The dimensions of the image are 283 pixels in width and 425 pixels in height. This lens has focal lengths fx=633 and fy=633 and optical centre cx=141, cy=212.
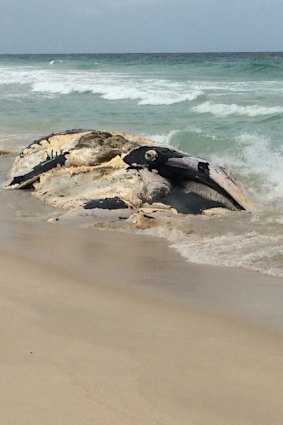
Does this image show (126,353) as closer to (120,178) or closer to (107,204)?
(107,204)

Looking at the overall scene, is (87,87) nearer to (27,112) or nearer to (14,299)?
(27,112)

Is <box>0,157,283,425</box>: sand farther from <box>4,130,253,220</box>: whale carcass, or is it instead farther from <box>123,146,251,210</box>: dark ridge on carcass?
<box>123,146,251,210</box>: dark ridge on carcass

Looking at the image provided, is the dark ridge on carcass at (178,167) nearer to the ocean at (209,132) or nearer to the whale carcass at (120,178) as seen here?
the whale carcass at (120,178)

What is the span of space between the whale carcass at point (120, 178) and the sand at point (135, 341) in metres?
1.79

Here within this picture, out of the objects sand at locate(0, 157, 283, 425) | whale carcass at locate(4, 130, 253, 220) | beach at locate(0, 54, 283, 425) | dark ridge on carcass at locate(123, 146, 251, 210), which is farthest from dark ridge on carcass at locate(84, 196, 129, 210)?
sand at locate(0, 157, 283, 425)

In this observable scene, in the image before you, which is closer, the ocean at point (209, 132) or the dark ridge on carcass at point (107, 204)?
the ocean at point (209, 132)

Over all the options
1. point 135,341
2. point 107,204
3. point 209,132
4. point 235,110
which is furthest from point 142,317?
point 235,110

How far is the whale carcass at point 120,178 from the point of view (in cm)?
701

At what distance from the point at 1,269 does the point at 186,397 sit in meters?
2.24

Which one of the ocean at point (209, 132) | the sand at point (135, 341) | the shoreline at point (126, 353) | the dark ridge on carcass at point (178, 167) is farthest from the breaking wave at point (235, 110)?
the shoreline at point (126, 353)

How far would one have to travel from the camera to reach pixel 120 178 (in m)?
7.56

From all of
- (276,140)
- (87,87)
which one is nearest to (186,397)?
(276,140)

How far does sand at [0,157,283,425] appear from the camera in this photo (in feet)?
8.10

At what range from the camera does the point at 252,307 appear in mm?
3951
